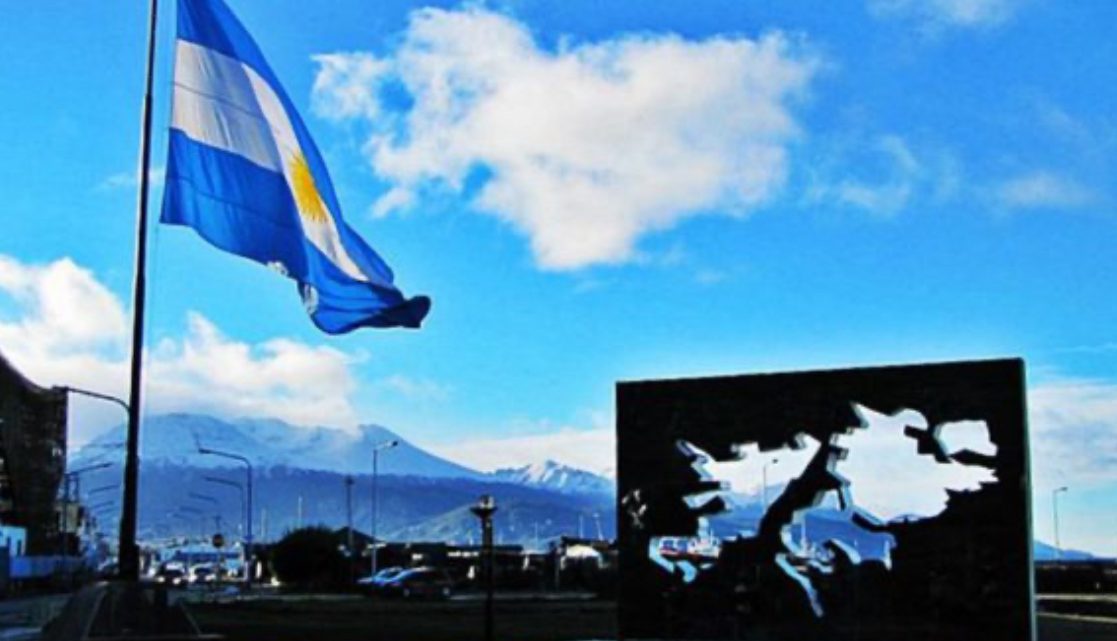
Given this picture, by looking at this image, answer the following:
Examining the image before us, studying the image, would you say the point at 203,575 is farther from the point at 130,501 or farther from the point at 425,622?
the point at 130,501

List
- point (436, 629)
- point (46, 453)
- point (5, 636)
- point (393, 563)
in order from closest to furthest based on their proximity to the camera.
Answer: point (5, 636), point (436, 629), point (393, 563), point (46, 453)

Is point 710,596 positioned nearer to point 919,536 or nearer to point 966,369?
point 919,536

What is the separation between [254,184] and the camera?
21578 mm

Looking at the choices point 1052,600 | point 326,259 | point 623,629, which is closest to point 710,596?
point 623,629

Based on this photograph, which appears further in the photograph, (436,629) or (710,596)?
(436,629)

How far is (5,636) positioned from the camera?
35094 mm

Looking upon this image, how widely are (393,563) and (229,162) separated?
4048 inches

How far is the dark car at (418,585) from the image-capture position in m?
76.5

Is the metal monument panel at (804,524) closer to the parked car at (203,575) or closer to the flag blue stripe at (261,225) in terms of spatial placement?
the flag blue stripe at (261,225)

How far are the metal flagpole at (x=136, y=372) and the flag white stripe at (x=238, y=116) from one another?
1.10 metres

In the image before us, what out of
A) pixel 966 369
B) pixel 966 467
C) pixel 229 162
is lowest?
pixel 966 467

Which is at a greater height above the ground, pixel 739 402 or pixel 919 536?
pixel 739 402

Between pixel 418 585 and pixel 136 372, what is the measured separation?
2239 inches

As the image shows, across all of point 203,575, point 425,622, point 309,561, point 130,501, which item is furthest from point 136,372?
point 203,575
